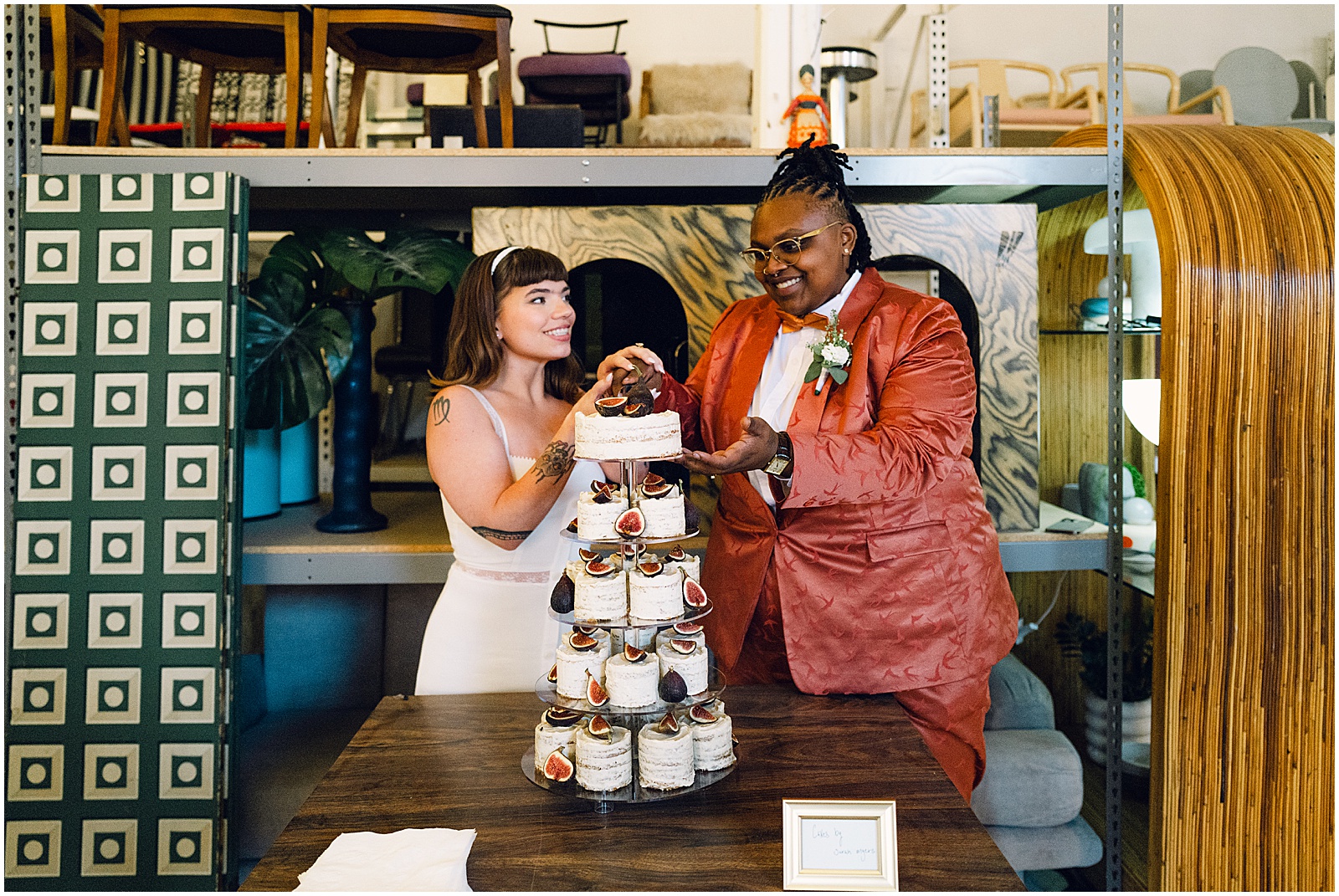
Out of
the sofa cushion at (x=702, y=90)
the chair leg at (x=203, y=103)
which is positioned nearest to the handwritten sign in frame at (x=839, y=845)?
the chair leg at (x=203, y=103)

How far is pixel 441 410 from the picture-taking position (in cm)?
213

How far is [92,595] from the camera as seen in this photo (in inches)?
96.1

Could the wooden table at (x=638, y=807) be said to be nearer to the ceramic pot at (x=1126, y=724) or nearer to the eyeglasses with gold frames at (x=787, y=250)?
the eyeglasses with gold frames at (x=787, y=250)

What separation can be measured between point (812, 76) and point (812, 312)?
55.7 inches

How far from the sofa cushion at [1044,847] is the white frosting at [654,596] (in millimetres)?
1756

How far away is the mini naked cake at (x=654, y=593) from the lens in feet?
4.88

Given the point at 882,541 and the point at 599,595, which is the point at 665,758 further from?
the point at 882,541

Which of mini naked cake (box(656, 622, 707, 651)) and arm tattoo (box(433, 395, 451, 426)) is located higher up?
arm tattoo (box(433, 395, 451, 426))

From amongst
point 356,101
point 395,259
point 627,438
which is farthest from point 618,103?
point 627,438

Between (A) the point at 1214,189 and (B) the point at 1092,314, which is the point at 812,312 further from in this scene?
(B) the point at 1092,314

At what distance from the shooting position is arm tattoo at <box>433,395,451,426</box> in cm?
212

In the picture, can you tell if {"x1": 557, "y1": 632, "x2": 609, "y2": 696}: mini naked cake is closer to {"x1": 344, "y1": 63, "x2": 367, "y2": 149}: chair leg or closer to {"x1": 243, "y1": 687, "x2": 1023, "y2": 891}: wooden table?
{"x1": 243, "y1": 687, "x2": 1023, "y2": 891}: wooden table

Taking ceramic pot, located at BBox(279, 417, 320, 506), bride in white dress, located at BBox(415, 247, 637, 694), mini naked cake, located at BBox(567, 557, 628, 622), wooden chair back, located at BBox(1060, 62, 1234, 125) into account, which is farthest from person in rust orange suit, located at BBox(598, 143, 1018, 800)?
wooden chair back, located at BBox(1060, 62, 1234, 125)

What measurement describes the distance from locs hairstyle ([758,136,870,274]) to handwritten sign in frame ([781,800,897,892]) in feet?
4.05
